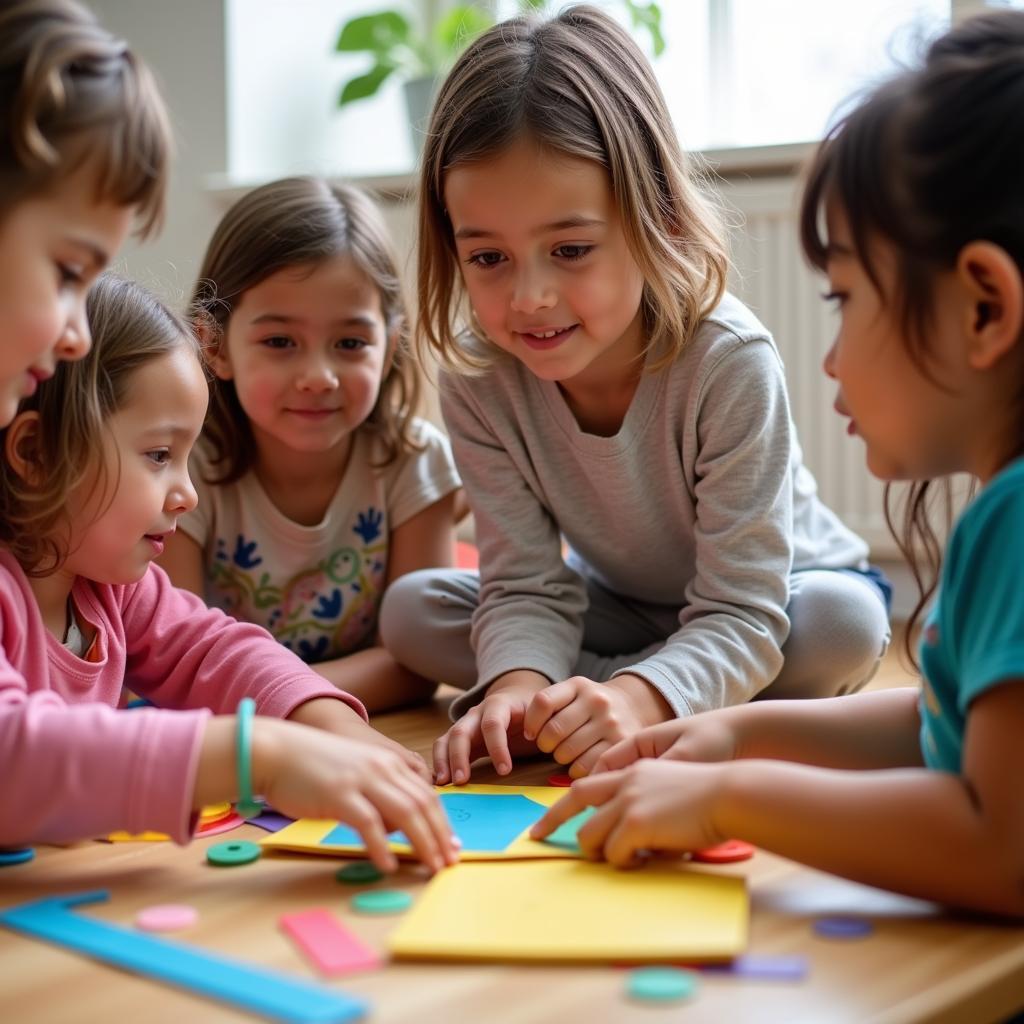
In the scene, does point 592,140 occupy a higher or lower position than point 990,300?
higher

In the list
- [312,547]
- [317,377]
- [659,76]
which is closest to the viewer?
[317,377]

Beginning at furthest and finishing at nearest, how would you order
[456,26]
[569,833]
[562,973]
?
[456,26]
[569,833]
[562,973]

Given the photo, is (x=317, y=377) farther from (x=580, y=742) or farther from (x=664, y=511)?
(x=580, y=742)

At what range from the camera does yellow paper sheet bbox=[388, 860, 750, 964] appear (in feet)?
2.34

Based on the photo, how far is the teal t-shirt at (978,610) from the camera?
0.71 meters

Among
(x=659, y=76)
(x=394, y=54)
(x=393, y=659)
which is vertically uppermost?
(x=394, y=54)

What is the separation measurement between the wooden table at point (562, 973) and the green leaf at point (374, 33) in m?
2.12

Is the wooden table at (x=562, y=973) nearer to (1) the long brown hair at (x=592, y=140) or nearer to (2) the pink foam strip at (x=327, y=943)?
(2) the pink foam strip at (x=327, y=943)

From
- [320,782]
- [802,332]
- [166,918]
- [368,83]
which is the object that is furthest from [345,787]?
[368,83]

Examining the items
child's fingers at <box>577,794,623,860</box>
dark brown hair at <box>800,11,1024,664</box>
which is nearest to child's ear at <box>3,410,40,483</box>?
child's fingers at <box>577,794,623,860</box>

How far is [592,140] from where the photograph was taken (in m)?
1.23

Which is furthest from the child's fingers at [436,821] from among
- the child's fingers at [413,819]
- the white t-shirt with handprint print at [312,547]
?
the white t-shirt with handprint print at [312,547]

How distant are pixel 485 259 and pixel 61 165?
521mm

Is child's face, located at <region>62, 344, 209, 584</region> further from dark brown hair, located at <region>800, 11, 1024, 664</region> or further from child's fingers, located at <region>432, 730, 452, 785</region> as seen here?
dark brown hair, located at <region>800, 11, 1024, 664</region>
